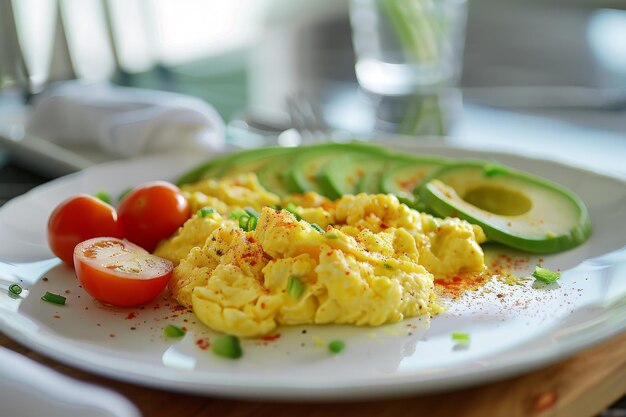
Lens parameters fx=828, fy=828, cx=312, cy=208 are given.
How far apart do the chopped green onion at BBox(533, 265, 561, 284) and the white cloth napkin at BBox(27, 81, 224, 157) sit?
1.78 m

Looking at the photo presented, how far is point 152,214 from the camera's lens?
287 cm

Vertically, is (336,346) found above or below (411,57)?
below

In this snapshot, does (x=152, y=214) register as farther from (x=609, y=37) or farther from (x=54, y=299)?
(x=609, y=37)

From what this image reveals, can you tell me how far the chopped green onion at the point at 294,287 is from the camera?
2.26m

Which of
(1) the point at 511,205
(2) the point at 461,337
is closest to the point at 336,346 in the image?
(2) the point at 461,337

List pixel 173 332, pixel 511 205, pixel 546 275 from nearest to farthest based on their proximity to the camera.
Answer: pixel 173 332 → pixel 546 275 → pixel 511 205

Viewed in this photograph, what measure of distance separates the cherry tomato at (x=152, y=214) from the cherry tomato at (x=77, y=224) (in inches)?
3.0

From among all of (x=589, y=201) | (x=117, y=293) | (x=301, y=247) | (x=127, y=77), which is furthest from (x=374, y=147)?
(x=127, y=77)

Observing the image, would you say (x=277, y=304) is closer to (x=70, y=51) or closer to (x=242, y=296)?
(x=242, y=296)

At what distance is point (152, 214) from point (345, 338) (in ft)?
3.19

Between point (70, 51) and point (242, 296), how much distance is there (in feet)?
11.2

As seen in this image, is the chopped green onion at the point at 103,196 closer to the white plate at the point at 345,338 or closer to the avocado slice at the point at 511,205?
the white plate at the point at 345,338

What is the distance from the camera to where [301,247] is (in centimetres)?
234

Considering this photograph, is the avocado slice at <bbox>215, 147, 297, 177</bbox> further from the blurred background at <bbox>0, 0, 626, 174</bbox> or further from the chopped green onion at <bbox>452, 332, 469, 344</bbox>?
the chopped green onion at <bbox>452, 332, 469, 344</bbox>
